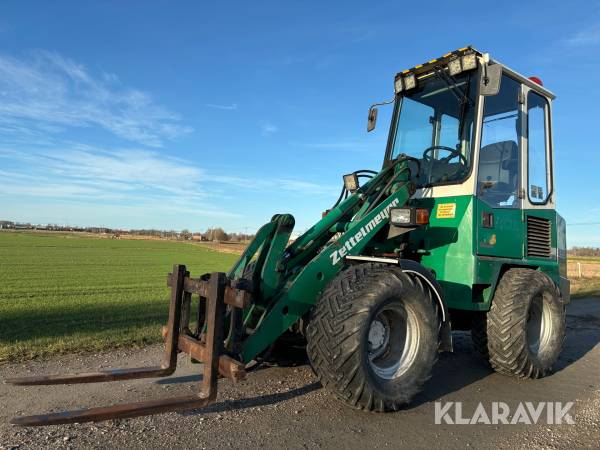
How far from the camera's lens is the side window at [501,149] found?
218 inches

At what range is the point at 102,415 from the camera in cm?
306

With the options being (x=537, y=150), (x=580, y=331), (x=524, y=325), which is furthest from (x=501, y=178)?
(x=580, y=331)

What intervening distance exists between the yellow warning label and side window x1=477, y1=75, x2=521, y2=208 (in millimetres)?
451

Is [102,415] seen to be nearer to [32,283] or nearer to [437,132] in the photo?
[437,132]

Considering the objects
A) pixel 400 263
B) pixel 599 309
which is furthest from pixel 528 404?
pixel 599 309

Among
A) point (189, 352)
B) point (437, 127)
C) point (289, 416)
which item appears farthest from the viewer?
point (437, 127)

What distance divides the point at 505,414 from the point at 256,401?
2.27 meters

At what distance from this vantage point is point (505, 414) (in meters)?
4.32

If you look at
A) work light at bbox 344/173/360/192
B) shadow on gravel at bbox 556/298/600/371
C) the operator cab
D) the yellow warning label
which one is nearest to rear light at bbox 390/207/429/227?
the yellow warning label

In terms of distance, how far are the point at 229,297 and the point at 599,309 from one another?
11.9 m

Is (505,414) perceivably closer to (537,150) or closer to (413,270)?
(413,270)

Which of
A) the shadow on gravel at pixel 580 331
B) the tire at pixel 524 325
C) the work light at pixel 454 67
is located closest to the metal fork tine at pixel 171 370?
the tire at pixel 524 325

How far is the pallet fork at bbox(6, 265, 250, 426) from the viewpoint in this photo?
309 centimetres

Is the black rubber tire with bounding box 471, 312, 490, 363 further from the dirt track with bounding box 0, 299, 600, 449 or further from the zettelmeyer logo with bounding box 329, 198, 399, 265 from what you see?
the zettelmeyer logo with bounding box 329, 198, 399, 265
